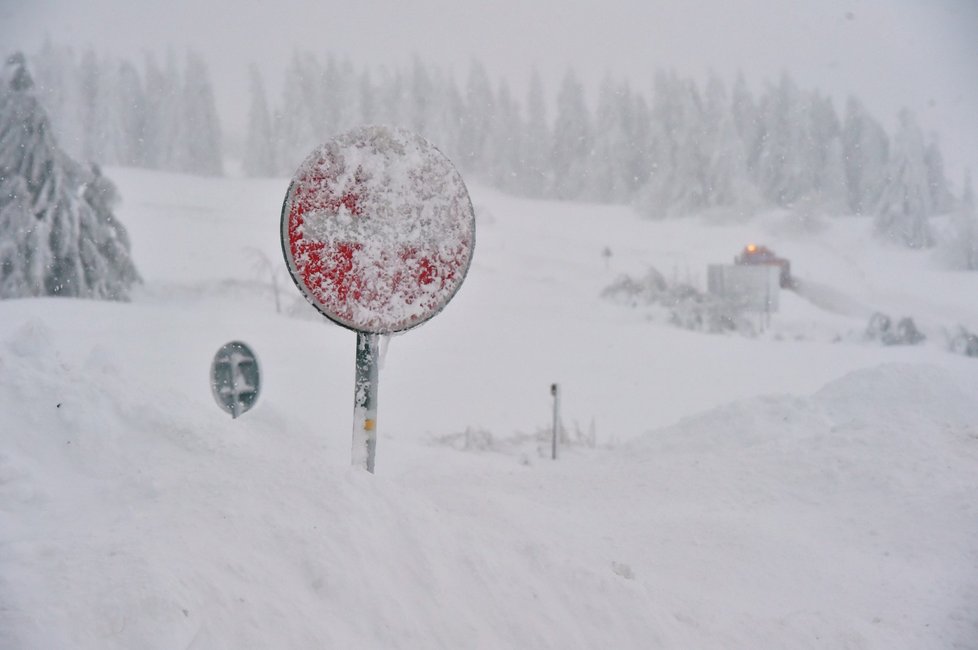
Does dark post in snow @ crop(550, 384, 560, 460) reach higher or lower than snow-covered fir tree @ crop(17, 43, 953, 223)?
lower

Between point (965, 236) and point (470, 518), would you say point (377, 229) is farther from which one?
point (965, 236)

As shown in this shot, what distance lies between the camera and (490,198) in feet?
140

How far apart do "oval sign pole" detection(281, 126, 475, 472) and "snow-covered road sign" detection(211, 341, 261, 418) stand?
3314 mm

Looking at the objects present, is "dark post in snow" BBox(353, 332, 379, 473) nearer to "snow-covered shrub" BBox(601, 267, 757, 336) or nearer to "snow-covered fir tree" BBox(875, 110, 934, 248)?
"snow-covered shrub" BBox(601, 267, 757, 336)

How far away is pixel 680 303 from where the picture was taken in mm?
26219

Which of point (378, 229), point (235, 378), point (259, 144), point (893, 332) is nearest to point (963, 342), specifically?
point (893, 332)

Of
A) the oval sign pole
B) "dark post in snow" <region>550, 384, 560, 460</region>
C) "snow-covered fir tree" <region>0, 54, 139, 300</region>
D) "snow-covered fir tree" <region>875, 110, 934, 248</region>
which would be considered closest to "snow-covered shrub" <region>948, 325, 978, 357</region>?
"snow-covered fir tree" <region>875, 110, 934, 248</region>

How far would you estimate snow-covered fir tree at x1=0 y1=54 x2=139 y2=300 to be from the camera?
56.5 ft

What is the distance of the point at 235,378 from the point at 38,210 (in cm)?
1516

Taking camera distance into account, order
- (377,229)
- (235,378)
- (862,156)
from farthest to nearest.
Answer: (862,156)
(235,378)
(377,229)

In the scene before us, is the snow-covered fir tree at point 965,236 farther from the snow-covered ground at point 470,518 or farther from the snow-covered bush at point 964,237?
the snow-covered ground at point 470,518

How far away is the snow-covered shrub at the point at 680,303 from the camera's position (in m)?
23.9

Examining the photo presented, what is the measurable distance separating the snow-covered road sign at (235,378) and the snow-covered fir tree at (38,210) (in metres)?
14.6

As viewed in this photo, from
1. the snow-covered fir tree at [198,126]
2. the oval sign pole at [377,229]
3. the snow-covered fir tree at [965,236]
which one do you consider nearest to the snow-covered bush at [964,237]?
the snow-covered fir tree at [965,236]
